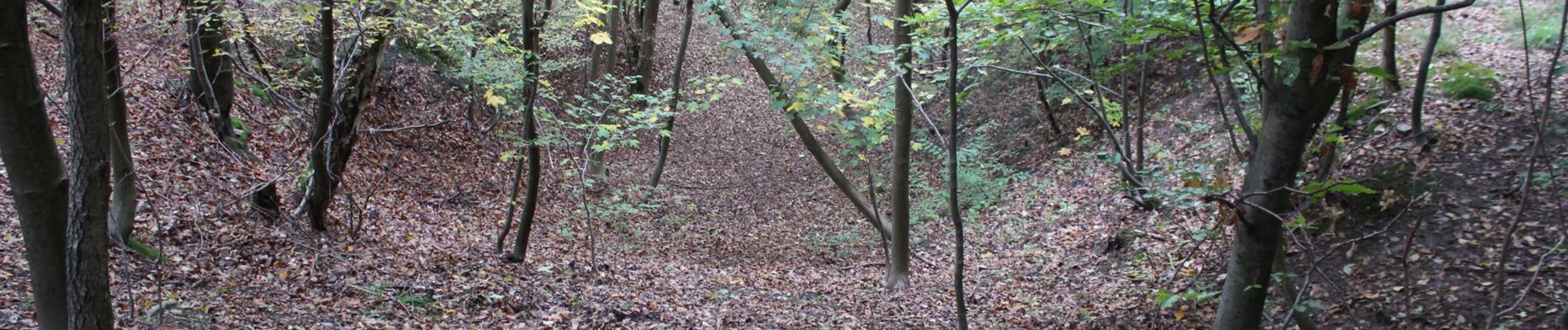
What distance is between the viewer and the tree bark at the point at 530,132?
7848 millimetres

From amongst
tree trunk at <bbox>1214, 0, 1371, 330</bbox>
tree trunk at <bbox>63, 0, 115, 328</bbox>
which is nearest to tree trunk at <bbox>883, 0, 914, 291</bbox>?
tree trunk at <bbox>1214, 0, 1371, 330</bbox>

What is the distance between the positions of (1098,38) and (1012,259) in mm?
3629

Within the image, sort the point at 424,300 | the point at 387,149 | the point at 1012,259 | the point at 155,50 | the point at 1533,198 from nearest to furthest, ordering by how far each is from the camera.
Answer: the point at 1533,198 < the point at 424,300 < the point at 1012,259 < the point at 155,50 < the point at 387,149

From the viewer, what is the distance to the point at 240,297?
645 centimetres

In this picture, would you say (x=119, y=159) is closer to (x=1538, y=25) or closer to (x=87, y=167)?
(x=87, y=167)

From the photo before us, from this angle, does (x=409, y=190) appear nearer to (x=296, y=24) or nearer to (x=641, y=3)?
(x=296, y=24)

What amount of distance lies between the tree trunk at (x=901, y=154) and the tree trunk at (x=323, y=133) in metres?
4.87

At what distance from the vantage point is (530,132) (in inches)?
326

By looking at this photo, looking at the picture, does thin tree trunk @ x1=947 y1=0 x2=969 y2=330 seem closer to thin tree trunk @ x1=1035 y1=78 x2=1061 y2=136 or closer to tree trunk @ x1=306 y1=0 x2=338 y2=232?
tree trunk @ x1=306 y1=0 x2=338 y2=232

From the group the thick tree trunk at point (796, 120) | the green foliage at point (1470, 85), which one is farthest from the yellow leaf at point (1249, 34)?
the green foliage at point (1470, 85)

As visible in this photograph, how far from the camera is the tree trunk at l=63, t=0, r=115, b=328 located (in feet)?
10.0

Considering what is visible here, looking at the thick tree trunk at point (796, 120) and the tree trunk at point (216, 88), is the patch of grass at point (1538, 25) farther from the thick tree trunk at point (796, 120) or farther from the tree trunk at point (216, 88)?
the tree trunk at point (216, 88)

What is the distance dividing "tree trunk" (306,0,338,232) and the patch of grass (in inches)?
426

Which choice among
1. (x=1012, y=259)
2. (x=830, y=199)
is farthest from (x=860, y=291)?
(x=830, y=199)
